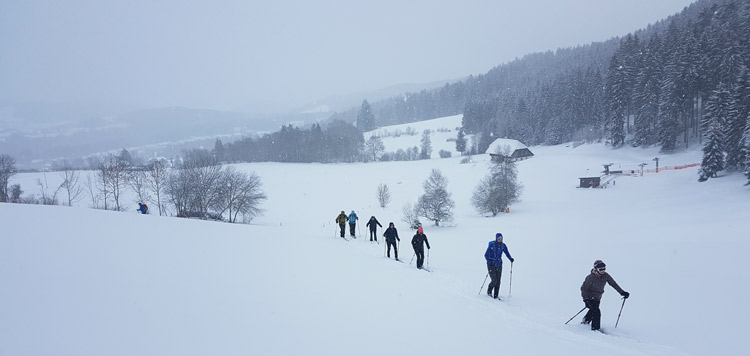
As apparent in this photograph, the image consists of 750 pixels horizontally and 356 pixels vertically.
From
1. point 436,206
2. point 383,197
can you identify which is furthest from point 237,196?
point 436,206

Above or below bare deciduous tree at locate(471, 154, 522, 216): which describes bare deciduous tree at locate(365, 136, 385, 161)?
above

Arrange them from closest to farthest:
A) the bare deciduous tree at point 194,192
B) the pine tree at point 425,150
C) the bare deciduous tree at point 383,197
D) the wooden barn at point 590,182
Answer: the bare deciduous tree at point 194,192 < the wooden barn at point 590,182 < the bare deciduous tree at point 383,197 < the pine tree at point 425,150

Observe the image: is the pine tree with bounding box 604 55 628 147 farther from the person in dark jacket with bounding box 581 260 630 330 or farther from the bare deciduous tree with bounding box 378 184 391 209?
the person in dark jacket with bounding box 581 260 630 330

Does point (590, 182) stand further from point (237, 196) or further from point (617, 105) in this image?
point (237, 196)

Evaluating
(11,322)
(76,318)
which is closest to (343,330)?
(76,318)

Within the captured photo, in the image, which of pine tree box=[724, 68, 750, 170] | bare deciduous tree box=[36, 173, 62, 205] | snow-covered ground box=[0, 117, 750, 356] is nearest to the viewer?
snow-covered ground box=[0, 117, 750, 356]

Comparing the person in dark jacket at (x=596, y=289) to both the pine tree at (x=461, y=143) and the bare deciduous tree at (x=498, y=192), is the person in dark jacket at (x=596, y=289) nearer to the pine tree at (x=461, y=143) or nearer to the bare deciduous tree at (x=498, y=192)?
the bare deciduous tree at (x=498, y=192)

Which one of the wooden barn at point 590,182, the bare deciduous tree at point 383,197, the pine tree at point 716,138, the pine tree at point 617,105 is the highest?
the pine tree at point 617,105

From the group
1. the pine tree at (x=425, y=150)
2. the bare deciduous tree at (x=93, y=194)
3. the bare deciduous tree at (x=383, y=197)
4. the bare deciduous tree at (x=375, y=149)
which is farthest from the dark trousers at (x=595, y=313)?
the bare deciduous tree at (x=375, y=149)

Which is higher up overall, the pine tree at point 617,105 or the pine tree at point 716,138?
the pine tree at point 617,105

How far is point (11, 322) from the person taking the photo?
401 centimetres

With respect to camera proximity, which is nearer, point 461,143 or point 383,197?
point 383,197

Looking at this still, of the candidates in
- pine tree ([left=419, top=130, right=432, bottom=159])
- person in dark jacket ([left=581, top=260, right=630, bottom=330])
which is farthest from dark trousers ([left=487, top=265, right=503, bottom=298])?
pine tree ([left=419, top=130, right=432, bottom=159])

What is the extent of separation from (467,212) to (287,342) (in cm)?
3987
